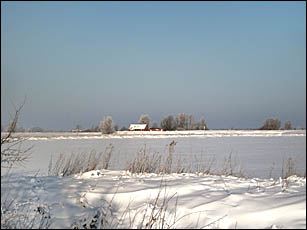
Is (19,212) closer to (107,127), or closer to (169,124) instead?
(169,124)

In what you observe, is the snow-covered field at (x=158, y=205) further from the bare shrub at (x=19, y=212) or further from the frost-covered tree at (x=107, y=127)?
the frost-covered tree at (x=107, y=127)

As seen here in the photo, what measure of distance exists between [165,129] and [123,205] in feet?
37.7

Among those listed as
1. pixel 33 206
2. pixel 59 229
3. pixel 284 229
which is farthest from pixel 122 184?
pixel 284 229

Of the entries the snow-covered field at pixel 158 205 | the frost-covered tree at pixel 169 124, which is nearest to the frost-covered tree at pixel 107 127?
the frost-covered tree at pixel 169 124

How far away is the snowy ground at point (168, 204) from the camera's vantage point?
3.07 metres

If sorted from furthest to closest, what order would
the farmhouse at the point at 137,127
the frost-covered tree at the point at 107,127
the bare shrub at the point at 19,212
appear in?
the frost-covered tree at the point at 107,127, the farmhouse at the point at 137,127, the bare shrub at the point at 19,212

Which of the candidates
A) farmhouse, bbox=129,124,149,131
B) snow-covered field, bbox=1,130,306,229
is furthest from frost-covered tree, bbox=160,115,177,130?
snow-covered field, bbox=1,130,306,229

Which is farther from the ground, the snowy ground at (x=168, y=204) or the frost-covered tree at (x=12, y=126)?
the frost-covered tree at (x=12, y=126)

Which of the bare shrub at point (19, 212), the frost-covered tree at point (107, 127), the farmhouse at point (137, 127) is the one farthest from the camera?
the frost-covered tree at point (107, 127)

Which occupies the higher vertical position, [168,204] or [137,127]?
[137,127]

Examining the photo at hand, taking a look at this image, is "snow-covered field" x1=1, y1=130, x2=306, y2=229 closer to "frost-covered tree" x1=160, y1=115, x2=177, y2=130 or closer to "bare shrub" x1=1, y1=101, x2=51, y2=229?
"bare shrub" x1=1, y1=101, x2=51, y2=229

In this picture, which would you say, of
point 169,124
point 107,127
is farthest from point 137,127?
point 107,127

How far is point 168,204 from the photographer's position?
3.76m

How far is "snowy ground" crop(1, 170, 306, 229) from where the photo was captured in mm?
3070
